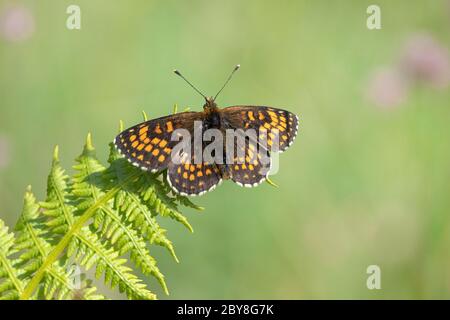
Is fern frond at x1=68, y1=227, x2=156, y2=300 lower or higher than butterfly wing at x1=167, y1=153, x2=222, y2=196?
lower

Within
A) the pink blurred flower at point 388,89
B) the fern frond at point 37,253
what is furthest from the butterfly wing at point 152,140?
the pink blurred flower at point 388,89

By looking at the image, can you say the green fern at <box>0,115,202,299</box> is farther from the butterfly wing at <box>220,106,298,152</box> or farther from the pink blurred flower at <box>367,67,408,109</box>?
the pink blurred flower at <box>367,67,408,109</box>

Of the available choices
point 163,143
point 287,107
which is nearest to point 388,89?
point 287,107

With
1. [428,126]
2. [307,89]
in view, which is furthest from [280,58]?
[428,126]

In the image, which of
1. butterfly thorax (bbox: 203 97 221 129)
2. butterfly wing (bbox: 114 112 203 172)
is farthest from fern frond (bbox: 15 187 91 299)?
butterfly thorax (bbox: 203 97 221 129)

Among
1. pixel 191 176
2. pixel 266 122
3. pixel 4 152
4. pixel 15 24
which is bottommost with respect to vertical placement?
pixel 4 152

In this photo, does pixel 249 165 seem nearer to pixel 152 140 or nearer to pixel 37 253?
pixel 152 140

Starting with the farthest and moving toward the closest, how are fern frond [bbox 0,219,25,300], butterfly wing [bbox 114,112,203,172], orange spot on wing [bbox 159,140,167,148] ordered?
Result: orange spot on wing [bbox 159,140,167,148] → butterfly wing [bbox 114,112,203,172] → fern frond [bbox 0,219,25,300]
